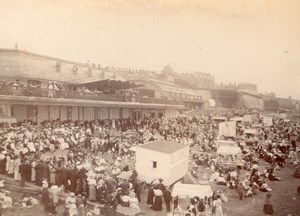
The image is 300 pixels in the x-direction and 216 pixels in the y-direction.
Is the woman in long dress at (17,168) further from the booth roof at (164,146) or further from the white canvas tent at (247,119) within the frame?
the white canvas tent at (247,119)

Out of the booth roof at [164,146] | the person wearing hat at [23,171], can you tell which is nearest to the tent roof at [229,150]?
the booth roof at [164,146]

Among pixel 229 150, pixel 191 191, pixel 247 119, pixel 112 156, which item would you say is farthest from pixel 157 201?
pixel 247 119

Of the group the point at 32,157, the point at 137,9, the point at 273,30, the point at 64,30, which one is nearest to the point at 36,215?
the point at 32,157

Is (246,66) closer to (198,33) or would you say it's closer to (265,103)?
(198,33)

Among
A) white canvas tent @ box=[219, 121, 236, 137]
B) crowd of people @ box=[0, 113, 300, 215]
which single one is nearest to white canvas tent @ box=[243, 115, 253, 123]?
crowd of people @ box=[0, 113, 300, 215]

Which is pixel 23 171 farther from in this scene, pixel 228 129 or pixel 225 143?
pixel 228 129
